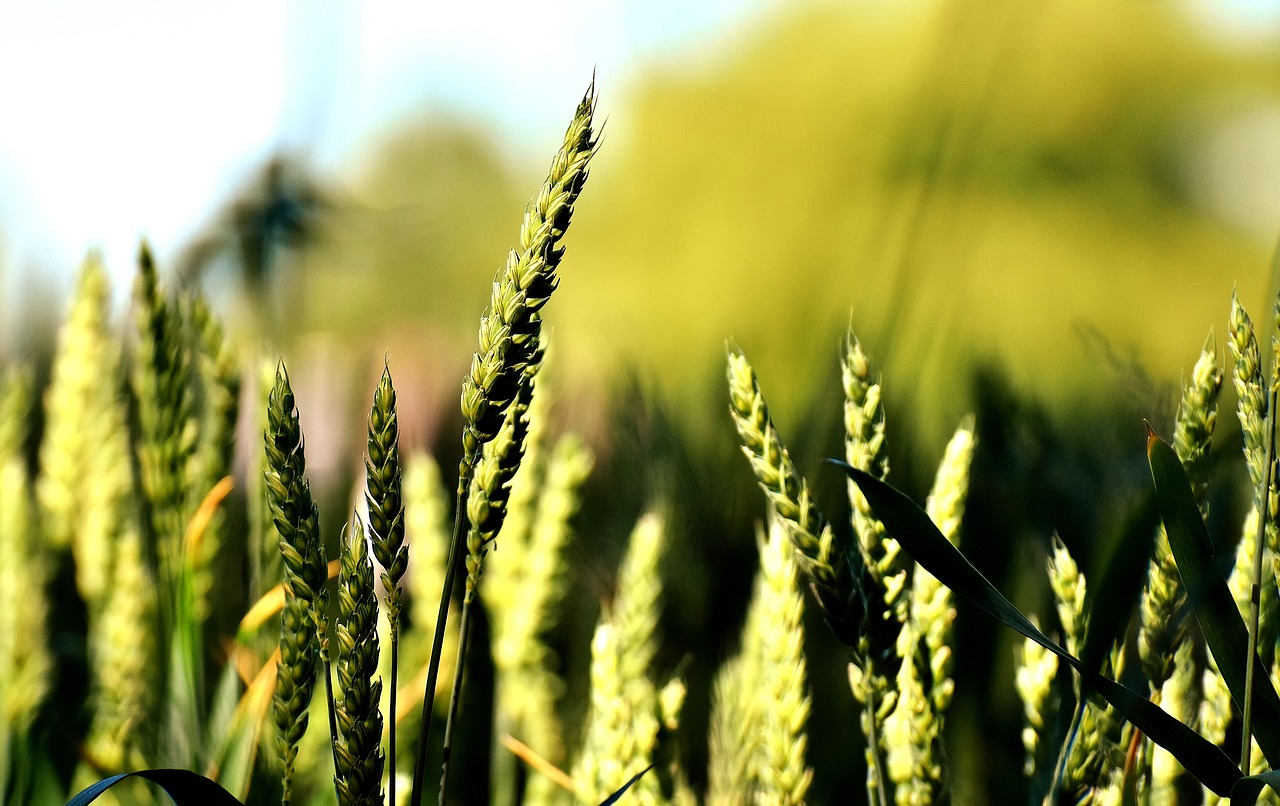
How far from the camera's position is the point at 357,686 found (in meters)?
0.16

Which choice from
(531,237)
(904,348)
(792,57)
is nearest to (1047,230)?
(792,57)

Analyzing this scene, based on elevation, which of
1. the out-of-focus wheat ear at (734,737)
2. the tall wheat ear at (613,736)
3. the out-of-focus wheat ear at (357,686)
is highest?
the out-of-focus wheat ear at (357,686)

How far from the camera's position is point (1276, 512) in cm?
19

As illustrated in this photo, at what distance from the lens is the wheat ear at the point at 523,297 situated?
157mm

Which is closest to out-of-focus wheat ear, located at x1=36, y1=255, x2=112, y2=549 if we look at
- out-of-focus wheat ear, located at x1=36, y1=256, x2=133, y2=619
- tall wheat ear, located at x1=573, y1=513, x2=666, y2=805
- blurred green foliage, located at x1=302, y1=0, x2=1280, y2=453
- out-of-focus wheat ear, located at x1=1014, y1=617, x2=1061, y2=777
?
out-of-focus wheat ear, located at x1=36, y1=256, x2=133, y2=619

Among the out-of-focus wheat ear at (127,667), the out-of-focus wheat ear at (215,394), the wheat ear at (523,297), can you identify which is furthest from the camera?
the out-of-focus wheat ear at (127,667)

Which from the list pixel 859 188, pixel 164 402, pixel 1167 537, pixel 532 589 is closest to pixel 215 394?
pixel 164 402

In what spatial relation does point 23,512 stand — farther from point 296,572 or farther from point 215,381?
point 296,572

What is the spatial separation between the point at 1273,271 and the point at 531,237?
0.49 feet

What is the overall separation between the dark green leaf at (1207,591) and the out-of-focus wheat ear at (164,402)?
215mm

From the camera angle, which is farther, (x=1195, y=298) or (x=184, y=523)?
(x=1195, y=298)

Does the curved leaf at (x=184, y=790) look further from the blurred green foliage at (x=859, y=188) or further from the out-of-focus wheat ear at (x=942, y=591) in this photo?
the blurred green foliage at (x=859, y=188)

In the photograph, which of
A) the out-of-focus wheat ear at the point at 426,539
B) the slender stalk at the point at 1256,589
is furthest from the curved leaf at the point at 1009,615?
the out-of-focus wheat ear at the point at 426,539

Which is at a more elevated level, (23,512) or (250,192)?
(250,192)
